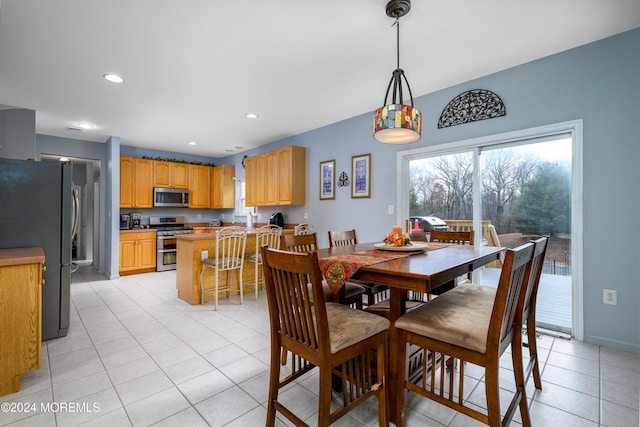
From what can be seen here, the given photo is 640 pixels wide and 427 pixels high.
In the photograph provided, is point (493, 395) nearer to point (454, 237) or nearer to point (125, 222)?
point (454, 237)

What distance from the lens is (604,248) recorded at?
2316 mm

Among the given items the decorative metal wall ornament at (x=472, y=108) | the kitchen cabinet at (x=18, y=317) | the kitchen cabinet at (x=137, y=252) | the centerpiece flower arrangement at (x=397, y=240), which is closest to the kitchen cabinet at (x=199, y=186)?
the kitchen cabinet at (x=137, y=252)

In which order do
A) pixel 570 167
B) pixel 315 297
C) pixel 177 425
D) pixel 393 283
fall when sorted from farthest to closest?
pixel 570 167, pixel 177 425, pixel 393 283, pixel 315 297

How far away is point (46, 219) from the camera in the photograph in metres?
2.48

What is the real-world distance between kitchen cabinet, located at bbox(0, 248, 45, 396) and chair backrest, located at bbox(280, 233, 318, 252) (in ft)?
5.13

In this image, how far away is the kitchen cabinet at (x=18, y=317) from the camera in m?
1.79

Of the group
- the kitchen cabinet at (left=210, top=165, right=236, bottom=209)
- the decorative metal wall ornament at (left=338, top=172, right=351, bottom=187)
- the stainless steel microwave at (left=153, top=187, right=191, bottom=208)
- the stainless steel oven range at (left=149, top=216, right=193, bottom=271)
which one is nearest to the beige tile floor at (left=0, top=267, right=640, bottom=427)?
the decorative metal wall ornament at (left=338, top=172, right=351, bottom=187)

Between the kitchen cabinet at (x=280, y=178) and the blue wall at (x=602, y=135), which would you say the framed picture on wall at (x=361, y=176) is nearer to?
the kitchen cabinet at (x=280, y=178)

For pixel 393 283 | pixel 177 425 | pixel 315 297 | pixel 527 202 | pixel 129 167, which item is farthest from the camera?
pixel 129 167

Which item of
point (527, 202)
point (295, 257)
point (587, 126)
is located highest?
point (587, 126)

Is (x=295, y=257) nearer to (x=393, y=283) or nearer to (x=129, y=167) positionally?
(x=393, y=283)

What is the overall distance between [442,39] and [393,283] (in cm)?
197

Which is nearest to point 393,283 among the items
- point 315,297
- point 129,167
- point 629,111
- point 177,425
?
point 315,297

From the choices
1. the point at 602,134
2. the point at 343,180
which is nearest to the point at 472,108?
the point at 602,134
